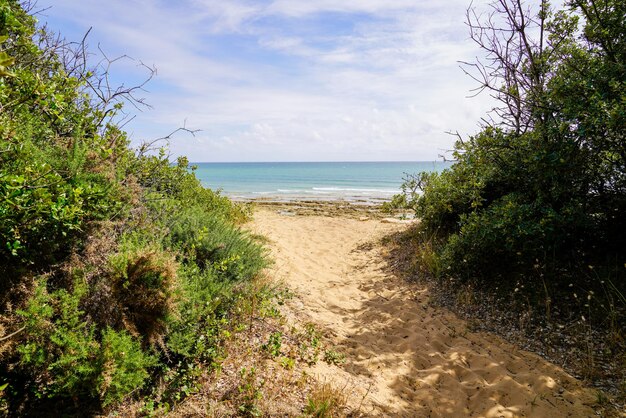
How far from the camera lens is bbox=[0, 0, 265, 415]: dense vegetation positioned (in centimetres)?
306

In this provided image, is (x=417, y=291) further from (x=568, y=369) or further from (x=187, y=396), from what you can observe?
(x=187, y=396)

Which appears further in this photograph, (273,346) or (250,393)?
(273,346)

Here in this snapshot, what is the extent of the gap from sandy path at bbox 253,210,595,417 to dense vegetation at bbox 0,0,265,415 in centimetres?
188

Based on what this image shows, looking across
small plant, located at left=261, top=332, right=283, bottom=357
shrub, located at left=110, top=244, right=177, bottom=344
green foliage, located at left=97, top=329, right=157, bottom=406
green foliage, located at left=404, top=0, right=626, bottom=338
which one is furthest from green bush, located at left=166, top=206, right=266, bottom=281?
green foliage, located at left=404, top=0, right=626, bottom=338

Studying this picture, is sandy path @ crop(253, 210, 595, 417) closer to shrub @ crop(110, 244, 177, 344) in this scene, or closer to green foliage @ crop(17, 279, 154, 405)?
shrub @ crop(110, 244, 177, 344)

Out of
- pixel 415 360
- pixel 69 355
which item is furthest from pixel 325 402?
pixel 69 355

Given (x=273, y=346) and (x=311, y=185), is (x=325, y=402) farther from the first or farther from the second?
(x=311, y=185)

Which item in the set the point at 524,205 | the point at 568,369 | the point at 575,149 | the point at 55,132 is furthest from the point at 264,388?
the point at 575,149

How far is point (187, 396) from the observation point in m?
3.67

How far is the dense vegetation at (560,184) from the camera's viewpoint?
548 cm

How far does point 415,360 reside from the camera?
5.10 m

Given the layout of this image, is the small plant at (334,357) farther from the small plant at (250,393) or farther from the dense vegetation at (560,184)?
the dense vegetation at (560,184)

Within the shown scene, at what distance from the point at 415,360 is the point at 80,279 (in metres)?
4.52

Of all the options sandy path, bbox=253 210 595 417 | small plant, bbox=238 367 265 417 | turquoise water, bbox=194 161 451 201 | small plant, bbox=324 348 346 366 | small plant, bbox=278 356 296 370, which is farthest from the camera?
turquoise water, bbox=194 161 451 201
